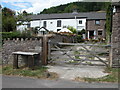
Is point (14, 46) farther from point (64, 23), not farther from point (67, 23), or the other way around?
point (64, 23)

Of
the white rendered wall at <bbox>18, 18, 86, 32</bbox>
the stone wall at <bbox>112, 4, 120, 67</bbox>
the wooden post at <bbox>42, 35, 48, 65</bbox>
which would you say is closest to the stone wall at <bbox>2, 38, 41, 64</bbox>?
the wooden post at <bbox>42, 35, 48, 65</bbox>

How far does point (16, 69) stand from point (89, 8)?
70936 millimetres

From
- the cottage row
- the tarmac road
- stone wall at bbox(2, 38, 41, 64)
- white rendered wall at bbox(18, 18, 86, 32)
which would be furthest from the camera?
white rendered wall at bbox(18, 18, 86, 32)

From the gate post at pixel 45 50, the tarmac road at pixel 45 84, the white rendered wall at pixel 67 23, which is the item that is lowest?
the tarmac road at pixel 45 84

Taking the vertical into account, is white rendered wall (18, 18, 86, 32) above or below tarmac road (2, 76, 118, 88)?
above

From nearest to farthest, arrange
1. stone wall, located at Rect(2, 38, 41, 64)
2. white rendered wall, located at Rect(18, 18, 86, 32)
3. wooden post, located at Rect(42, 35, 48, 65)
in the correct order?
1. wooden post, located at Rect(42, 35, 48, 65)
2. stone wall, located at Rect(2, 38, 41, 64)
3. white rendered wall, located at Rect(18, 18, 86, 32)

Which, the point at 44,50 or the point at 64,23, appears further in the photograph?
the point at 64,23

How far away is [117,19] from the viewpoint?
7535mm

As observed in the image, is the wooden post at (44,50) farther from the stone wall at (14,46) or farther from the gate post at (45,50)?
the stone wall at (14,46)

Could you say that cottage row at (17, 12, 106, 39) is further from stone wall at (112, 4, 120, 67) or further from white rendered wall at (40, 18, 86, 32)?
stone wall at (112, 4, 120, 67)

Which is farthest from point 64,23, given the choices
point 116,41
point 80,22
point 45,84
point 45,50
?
point 45,84

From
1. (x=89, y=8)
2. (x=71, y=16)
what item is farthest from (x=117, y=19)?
(x=89, y=8)

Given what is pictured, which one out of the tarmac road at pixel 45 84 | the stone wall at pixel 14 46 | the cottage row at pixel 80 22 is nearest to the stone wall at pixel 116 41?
the tarmac road at pixel 45 84

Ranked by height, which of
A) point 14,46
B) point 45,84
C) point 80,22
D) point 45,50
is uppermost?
point 80,22
